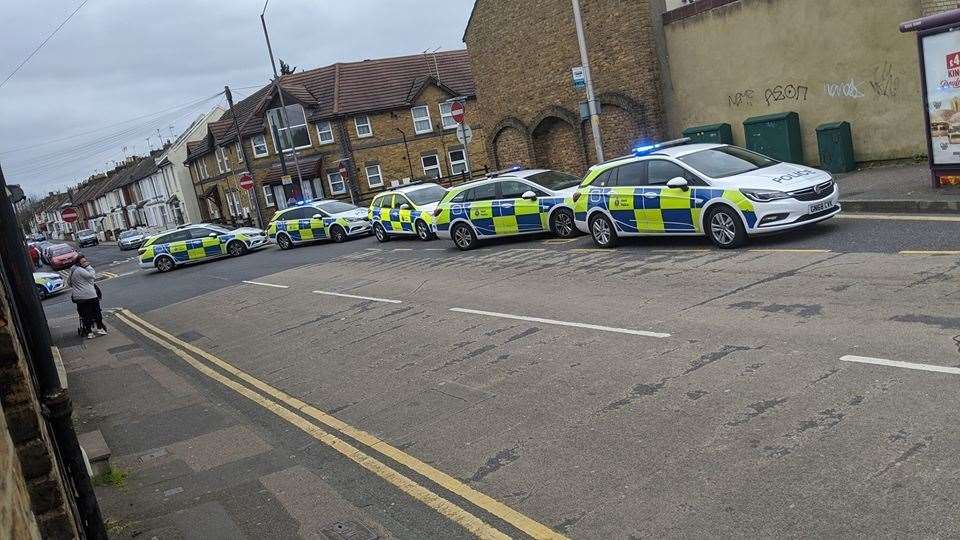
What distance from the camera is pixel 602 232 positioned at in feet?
49.5

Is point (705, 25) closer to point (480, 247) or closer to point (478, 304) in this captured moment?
point (480, 247)

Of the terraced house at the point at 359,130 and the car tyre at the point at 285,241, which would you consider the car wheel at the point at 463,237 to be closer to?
the car tyre at the point at 285,241

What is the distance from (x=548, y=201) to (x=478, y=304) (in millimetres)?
5914

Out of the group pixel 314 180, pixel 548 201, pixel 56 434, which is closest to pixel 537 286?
pixel 548 201

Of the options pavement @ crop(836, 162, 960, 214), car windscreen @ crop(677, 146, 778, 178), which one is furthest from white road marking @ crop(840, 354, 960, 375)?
car windscreen @ crop(677, 146, 778, 178)

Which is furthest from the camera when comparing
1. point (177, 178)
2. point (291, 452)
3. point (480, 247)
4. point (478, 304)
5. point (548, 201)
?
point (177, 178)

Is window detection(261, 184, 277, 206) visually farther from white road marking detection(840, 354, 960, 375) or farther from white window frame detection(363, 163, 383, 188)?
white road marking detection(840, 354, 960, 375)

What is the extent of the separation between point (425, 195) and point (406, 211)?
84 cm

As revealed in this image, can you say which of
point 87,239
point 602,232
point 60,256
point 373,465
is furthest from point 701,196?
point 87,239

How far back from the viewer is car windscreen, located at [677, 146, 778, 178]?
12984mm

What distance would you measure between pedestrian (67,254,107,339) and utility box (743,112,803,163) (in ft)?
47.9

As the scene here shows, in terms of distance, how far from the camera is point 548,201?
17344mm

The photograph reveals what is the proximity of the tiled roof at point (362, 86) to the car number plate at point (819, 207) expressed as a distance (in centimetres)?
3594

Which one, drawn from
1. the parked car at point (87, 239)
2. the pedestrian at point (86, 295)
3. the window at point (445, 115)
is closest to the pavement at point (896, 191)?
the pedestrian at point (86, 295)
